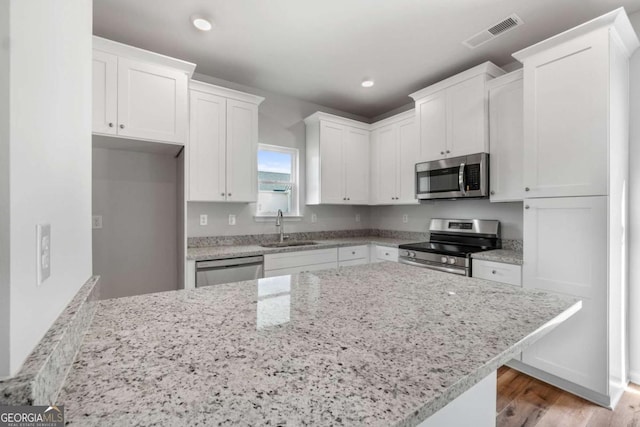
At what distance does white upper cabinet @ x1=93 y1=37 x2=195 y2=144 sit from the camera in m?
2.15

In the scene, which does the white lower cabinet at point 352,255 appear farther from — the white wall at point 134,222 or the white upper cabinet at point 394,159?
the white wall at point 134,222

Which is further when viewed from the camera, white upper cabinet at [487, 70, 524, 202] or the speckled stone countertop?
white upper cabinet at [487, 70, 524, 202]

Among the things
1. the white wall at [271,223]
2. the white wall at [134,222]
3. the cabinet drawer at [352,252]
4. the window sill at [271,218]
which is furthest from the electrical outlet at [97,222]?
the cabinet drawer at [352,252]

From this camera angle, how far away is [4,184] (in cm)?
42

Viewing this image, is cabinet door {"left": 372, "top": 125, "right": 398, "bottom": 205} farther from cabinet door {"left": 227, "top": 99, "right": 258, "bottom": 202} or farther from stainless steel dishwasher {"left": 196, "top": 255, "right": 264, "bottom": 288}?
stainless steel dishwasher {"left": 196, "top": 255, "right": 264, "bottom": 288}

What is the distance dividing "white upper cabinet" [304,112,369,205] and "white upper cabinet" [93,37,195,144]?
1573 millimetres

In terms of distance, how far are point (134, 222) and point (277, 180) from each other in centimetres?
160

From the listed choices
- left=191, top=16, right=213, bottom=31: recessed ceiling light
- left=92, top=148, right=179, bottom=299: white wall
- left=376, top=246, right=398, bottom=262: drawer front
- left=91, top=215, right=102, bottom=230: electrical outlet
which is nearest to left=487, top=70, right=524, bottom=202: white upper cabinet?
left=376, top=246, right=398, bottom=262: drawer front

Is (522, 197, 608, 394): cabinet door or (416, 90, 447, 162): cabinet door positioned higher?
(416, 90, 447, 162): cabinet door

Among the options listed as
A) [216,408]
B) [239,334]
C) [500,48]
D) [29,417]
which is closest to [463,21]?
[500,48]

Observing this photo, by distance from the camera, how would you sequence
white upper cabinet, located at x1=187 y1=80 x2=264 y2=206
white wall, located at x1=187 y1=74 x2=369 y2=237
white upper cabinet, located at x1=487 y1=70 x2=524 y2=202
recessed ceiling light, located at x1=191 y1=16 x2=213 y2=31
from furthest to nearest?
white wall, located at x1=187 y1=74 x2=369 y2=237 → white upper cabinet, located at x1=187 y1=80 x2=264 y2=206 → white upper cabinet, located at x1=487 y1=70 x2=524 y2=202 → recessed ceiling light, located at x1=191 y1=16 x2=213 y2=31

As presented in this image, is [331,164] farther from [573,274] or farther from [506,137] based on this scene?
[573,274]

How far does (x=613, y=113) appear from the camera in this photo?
1910mm

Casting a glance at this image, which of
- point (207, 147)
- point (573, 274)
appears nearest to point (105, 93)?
point (207, 147)
